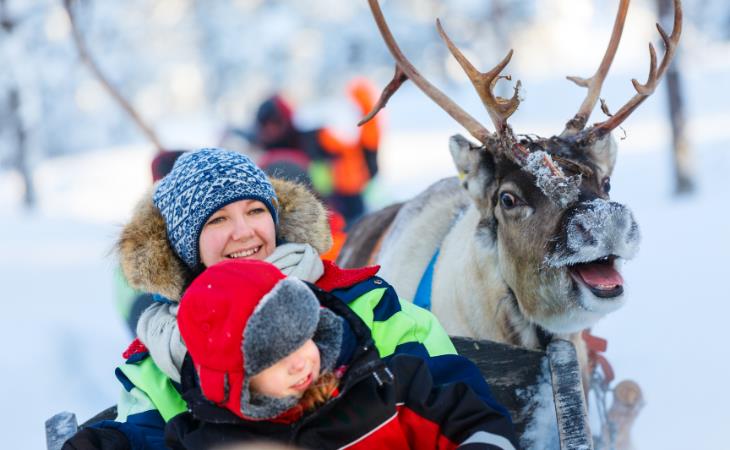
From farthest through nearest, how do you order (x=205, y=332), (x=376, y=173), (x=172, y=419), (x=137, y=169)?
1. (x=137, y=169)
2. (x=376, y=173)
3. (x=172, y=419)
4. (x=205, y=332)

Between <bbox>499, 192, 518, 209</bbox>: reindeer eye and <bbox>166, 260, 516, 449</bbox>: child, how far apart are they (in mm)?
1102

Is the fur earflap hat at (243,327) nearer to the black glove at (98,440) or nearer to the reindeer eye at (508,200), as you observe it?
the black glove at (98,440)

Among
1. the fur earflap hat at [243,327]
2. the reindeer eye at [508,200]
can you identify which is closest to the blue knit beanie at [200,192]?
the fur earflap hat at [243,327]

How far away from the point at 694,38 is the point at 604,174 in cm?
2026

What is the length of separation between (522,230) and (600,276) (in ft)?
1.04

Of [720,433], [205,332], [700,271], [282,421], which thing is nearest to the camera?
[205,332]

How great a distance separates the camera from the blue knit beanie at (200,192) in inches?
102

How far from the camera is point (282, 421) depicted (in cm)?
209

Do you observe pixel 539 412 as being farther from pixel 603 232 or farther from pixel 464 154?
pixel 464 154

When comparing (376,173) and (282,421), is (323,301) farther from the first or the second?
(376,173)

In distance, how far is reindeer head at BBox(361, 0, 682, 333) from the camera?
2852mm

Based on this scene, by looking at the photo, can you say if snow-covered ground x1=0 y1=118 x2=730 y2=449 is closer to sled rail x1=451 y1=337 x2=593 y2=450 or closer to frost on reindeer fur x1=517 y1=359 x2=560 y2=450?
sled rail x1=451 y1=337 x2=593 y2=450

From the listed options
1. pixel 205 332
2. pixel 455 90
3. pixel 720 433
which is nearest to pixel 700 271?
pixel 720 433

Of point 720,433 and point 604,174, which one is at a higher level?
point 604,174
